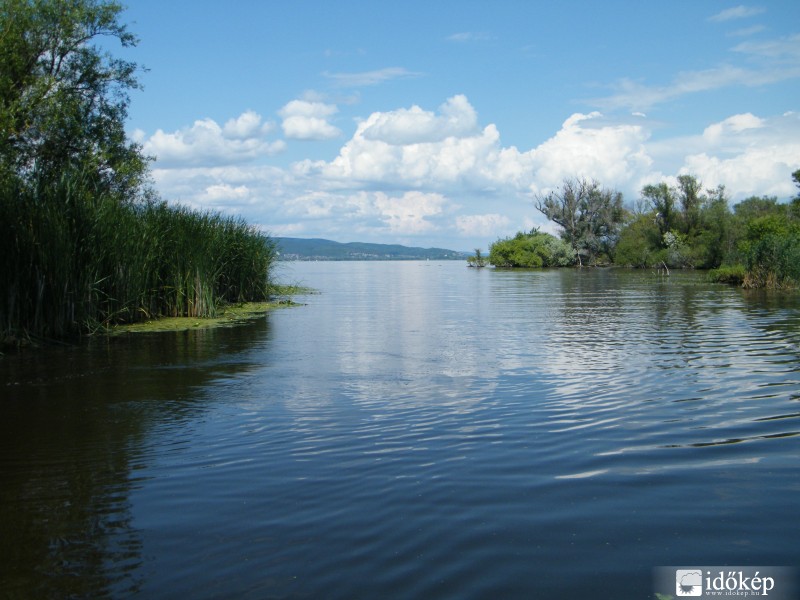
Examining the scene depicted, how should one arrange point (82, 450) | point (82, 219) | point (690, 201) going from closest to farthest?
point (82, 450), point (82, 219), point (690, 201)

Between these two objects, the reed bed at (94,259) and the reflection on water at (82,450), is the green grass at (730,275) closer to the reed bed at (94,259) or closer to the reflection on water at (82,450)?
the reed bed at (94,259)

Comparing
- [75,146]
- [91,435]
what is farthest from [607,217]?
[91,435]

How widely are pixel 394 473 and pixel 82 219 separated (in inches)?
517

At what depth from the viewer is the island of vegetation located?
61.2 m

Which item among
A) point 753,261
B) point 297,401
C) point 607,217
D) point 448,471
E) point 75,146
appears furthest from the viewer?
point 607,217

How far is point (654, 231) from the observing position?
7806 cm

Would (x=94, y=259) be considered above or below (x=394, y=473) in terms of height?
Answer: above

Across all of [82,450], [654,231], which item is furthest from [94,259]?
[654,231]

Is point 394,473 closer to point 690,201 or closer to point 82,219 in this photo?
point 82,219

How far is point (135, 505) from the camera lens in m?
5.89

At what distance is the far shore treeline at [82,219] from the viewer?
15.6m

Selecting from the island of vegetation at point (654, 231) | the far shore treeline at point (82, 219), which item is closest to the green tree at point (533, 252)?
the island of vegetation at point (654, 231)

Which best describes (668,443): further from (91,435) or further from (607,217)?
(607,217)

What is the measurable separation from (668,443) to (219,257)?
59.6 feet
